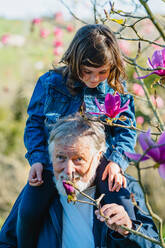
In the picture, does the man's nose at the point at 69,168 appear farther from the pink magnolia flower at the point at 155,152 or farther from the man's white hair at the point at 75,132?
the pink magnolia flower at the point at 155,152

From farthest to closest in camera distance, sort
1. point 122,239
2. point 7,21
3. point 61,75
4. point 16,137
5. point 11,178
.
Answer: point 7,21
point 16,137
point 11,178
point 61,75
point 122,239

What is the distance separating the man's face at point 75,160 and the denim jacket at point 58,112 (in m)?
0.15

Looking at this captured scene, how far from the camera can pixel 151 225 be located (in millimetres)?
1820

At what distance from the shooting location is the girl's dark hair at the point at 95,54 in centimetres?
175

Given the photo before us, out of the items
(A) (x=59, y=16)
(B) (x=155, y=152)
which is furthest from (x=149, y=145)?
(A) (x=59, y=16)

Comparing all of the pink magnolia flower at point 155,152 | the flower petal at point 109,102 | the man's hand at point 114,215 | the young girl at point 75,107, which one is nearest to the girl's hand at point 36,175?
the young girl at point 75,107

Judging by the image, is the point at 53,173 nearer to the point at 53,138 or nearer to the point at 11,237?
the point at 53,138

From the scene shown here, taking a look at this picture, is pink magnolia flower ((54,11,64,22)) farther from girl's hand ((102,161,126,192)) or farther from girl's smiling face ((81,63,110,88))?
girl's hand ((102,161,126,192))

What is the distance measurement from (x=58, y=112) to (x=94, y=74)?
0.33 meters

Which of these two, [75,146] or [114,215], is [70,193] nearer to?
[114,215]

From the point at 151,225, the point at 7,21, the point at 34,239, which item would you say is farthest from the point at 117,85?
the point at 7,21

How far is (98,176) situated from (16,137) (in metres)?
2.94

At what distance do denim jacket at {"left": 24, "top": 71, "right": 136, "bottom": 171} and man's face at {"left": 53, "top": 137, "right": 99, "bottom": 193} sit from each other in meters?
0.15

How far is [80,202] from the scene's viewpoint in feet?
6.06
